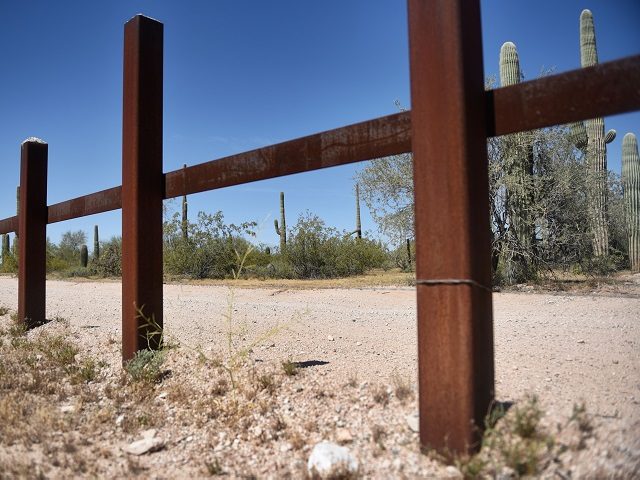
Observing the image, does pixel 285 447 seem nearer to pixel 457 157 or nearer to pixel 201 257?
pixel 457 157

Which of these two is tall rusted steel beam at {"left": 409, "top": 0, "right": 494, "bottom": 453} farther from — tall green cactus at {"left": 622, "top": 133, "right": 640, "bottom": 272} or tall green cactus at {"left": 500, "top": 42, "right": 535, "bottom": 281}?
tall green cactus at {"left": 622, "top": 133, "right": 640, "bottom": 272}

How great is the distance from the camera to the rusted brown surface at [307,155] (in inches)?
103

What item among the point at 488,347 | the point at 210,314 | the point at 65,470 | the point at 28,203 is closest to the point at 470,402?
the point at 488,347

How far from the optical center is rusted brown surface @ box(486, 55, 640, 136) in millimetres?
1981

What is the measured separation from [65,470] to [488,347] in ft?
6.66

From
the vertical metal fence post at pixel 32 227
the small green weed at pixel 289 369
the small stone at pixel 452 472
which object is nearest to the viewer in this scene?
the small stone at pixel 452 472

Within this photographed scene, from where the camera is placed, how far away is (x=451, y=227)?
2191mm

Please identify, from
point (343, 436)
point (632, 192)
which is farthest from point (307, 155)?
point (632, 192)

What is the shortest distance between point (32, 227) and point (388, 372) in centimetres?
480

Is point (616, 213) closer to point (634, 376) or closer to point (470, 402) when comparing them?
point (634, 376)

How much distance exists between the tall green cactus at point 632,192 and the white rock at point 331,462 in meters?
18.5

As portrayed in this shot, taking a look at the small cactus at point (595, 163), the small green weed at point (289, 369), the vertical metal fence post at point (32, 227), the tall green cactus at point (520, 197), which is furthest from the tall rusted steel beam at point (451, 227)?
the small cactus at point (595, 163)

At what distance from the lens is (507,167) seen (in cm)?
1337

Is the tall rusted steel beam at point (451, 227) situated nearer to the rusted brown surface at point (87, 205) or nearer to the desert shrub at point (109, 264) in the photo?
the rusted brown surface at point (87, 205)
